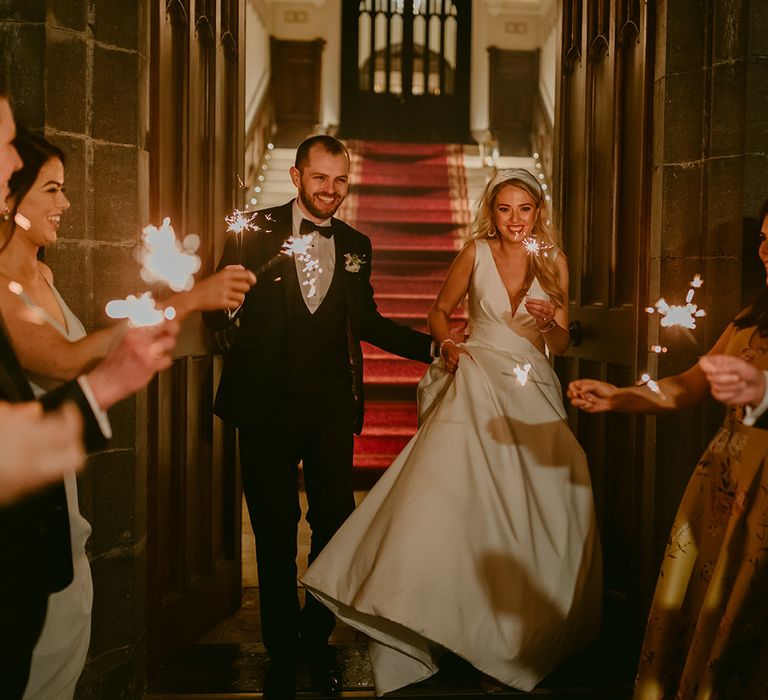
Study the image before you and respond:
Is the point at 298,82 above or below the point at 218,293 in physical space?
above

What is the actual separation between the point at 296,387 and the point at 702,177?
1667 millimetres

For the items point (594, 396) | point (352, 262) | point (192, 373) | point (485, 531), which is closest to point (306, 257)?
point (352, 262)

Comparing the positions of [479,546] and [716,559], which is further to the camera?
[479,546]

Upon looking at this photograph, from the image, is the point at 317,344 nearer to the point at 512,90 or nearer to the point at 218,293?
the point at 218,293

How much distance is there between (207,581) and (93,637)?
818mm

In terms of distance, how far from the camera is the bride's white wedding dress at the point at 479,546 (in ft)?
9.45

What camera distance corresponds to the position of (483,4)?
1234cm

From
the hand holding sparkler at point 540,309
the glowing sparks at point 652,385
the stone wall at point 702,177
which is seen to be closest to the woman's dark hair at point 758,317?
the glowing sparks at point 652,385

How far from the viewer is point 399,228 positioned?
8.93m

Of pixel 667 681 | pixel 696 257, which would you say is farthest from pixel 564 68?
pixel 667 681

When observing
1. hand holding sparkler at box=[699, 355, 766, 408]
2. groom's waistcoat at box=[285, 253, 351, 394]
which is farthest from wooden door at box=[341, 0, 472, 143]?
hand holding sparkler at box=[699, 355, 766, 408]

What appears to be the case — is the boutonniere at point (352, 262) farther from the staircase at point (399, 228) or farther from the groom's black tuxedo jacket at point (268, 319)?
the staircase at point (399, 228)

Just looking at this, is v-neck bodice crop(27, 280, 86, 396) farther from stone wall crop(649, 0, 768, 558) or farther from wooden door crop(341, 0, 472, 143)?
wooden door crop(341, 0, 472, 143)

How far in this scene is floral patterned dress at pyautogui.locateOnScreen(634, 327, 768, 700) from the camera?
76.8 inches
